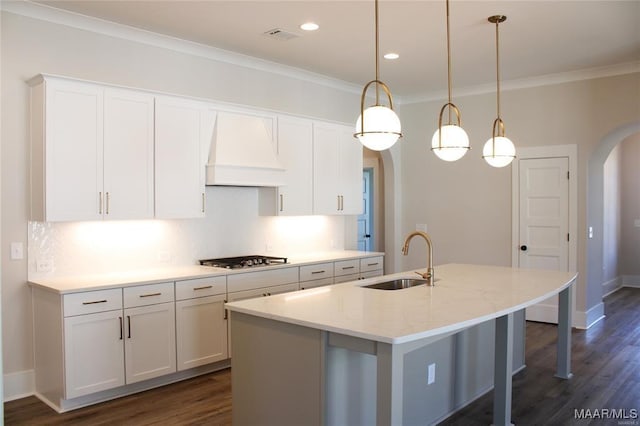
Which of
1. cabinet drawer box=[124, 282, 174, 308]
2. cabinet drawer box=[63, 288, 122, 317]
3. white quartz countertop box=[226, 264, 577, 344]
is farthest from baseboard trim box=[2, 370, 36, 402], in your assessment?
white quartz countertop box=[226, 264, 577, 344]

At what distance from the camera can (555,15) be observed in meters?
4.12

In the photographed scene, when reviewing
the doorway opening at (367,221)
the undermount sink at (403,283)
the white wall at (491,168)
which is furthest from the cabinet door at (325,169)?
the doorway opening at (367,221)

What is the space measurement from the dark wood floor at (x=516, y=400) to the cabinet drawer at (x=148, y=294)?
0.70 metres

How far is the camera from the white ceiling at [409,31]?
392 centimetres

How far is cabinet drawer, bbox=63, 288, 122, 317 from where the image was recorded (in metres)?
3.55

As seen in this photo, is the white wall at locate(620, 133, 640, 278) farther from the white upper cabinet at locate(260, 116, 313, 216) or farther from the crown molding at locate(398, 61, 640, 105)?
the white upper cabinet at locate(260, 116, 313, 216)

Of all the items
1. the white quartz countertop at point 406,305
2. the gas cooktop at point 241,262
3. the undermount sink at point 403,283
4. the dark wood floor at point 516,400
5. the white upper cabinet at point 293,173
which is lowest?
the dark wood floor at point 516,400

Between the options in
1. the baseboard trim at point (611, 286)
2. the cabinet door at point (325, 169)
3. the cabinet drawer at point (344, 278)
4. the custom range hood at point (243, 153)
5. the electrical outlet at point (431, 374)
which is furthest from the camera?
the baseboard trim at point (611, 286)

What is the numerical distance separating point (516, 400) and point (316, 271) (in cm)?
221

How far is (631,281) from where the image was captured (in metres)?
8.79

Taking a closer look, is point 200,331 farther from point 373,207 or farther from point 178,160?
point 373,207

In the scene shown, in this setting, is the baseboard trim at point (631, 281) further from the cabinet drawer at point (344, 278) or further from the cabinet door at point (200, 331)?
the cabinet door at point (200, 331)

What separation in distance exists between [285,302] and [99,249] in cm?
200

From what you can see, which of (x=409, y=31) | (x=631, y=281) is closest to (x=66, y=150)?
(x=409, y=31)
